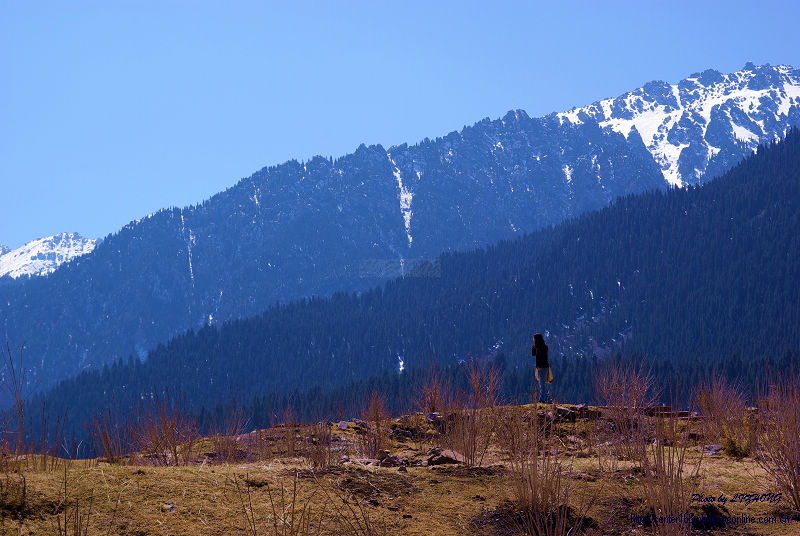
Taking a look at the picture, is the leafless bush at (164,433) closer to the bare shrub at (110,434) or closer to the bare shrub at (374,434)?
the bare shrub at (110,434)

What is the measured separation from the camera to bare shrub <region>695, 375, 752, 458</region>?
452 inches

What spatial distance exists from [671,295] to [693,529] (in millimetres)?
196916

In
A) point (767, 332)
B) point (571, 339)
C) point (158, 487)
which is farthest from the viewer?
point (571, 339)

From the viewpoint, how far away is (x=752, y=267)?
180 metres

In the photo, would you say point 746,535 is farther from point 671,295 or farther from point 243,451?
point 671,295

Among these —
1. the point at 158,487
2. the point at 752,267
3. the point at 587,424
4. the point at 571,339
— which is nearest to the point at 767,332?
the point at 752,267

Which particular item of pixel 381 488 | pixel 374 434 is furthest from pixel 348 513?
pixel 374 434

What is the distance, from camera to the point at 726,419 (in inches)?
468

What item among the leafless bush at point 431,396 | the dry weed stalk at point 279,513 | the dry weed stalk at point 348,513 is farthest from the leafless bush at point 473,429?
the dry weed stalk at point 279,513

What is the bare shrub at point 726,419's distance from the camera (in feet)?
37.7

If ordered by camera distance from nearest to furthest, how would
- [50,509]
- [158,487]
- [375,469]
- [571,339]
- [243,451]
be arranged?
[50,509], [158,487], [375,469], [243,451], [571,339]

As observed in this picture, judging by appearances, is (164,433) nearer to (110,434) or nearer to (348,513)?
(110,434)

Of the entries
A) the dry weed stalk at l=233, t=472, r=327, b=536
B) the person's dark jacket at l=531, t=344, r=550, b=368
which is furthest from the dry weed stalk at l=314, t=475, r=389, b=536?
the person's dark jacket at l=531, t=344, r=550, b=368

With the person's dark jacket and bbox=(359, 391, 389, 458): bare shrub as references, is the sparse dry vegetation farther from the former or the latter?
the person's dark jacket
